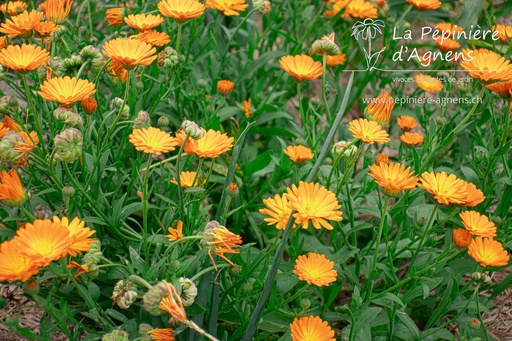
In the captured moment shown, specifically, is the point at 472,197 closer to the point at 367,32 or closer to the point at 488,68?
the point at 488,68

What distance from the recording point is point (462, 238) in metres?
1.74

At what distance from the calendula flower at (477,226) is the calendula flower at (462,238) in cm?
3

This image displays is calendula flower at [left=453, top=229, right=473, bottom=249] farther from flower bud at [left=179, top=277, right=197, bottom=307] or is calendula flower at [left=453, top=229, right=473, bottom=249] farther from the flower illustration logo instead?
the flower illustration logo

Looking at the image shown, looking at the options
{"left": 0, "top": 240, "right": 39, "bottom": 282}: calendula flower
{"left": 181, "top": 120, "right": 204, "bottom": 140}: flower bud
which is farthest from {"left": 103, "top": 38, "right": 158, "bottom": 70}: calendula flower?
{"left": 0, "top": 240, "right": 39, "bottom": 282}: calendula flower

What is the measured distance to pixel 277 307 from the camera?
5.50 ft

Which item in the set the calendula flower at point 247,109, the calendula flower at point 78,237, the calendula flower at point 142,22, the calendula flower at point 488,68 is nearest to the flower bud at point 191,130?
the calendula flower at point 78,237

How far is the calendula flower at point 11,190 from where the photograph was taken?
1.48 m

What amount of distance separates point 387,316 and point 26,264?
1096 mm

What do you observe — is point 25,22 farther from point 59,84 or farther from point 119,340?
point 119,340

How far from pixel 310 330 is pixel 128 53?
0.84m

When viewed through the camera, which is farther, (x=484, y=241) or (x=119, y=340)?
(x=484, y=241)

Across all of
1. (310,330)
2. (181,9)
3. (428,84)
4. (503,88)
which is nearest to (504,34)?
(428,84)

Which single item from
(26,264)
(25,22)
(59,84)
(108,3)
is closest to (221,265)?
(26,264)

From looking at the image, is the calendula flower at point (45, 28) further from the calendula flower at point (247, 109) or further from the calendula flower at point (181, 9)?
the calendula flower at point (247, 109)
